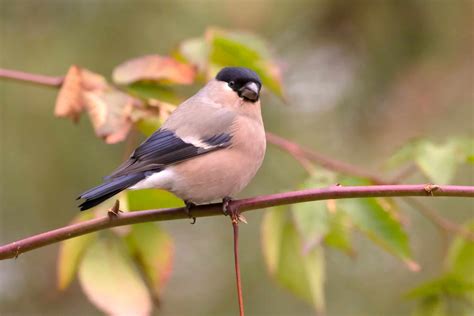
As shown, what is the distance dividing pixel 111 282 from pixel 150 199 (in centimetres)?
27

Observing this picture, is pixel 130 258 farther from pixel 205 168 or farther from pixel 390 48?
pixel 390 48

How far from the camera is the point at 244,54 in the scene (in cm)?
232

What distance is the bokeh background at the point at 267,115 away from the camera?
3395mm

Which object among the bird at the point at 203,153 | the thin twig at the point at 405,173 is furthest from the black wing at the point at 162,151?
the thin twig at the point at 405,173

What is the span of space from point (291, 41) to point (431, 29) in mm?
735

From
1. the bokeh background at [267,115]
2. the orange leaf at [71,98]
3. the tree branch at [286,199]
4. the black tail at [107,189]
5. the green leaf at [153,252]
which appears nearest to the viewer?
the tree branch at [286,199]

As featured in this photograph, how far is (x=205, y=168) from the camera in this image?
2.19 metres

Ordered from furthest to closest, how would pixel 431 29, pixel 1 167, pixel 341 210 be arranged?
pixel 431 29
pixel 1 167
pixel 341 210

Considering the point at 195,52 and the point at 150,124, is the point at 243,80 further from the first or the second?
the point at 150,124

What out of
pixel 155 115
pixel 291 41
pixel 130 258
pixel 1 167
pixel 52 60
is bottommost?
pixel 130 258

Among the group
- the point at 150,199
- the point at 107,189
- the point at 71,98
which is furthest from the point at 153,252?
the point at 71,98

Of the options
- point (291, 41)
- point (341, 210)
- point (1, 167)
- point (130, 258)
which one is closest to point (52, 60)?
point (1, 167)

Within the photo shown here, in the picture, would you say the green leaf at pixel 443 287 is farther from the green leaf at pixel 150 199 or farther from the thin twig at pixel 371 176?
the green leaf at pixel 150 199

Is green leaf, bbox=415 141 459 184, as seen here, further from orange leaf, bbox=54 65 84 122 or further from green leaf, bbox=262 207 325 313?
orange leaf, bbox=54 65 84 122
